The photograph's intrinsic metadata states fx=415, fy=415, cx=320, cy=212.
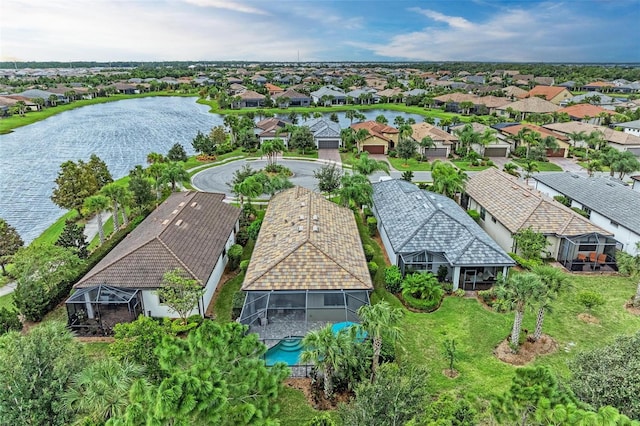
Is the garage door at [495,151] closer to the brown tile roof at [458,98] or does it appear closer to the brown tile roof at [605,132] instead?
the brown tile roof at [605,132]

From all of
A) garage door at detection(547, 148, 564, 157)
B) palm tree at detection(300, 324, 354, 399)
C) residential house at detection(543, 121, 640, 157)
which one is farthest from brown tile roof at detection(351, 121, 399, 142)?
palm tree at detection(300, 324, 354, 399)

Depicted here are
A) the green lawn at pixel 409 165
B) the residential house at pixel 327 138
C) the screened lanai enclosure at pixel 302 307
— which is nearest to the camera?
the screened lanai enclosure at pixel 302 307

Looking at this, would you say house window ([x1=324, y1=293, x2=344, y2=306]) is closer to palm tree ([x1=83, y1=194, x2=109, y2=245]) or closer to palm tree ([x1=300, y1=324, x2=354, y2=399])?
palm tree ([x1=300, y1=324, x2=354, y2=399])

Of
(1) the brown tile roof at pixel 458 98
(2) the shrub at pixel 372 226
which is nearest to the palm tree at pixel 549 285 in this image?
(2) the shrub at pixel 372 226

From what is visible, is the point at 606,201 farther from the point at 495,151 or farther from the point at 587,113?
the point at 587,113

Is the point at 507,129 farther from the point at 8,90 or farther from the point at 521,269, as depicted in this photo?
the point at 8,90

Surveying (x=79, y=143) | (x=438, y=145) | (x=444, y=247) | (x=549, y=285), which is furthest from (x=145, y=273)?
(x=79, y=143)
